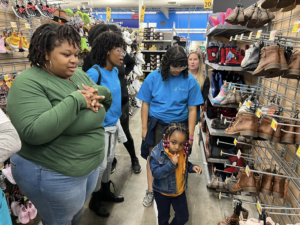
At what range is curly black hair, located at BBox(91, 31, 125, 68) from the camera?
1712 mm

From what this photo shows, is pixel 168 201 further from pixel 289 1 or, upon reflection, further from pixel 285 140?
pixel 289 1

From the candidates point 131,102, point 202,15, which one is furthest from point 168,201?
point 202,15

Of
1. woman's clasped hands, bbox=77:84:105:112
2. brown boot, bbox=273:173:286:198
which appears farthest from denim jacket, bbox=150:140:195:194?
brown boot, bbox=273:173:286:198

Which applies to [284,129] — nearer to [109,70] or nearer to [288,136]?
[288,136]

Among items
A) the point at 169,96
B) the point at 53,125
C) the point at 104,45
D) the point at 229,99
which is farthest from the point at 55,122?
the point at 229,99

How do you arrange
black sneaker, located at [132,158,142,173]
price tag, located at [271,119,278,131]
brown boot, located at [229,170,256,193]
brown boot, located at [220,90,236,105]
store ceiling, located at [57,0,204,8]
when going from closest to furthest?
price tag, located at [271,119,278,131] → brown boot, located at [229,170,256,193] → brown boot, located at [220,90,236,105] → black sneaker, located at [132,158,142,173] → store ceiling, located at [57,0,204,8]

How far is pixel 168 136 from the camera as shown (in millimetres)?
1597

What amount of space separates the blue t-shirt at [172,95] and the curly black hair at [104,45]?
18.5 inches

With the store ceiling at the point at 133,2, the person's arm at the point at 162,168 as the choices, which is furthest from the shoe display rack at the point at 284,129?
the store ceiling at the point at 133,2

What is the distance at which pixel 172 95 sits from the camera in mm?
1921

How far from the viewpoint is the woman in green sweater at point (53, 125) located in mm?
954

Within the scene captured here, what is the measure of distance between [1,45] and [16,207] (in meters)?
1.64

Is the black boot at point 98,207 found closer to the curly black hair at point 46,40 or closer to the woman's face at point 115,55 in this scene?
the woman's face at point 115,55

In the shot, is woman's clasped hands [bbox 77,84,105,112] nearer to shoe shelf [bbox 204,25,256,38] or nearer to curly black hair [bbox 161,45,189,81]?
curly black hair [bbox 161,45,189,81]
